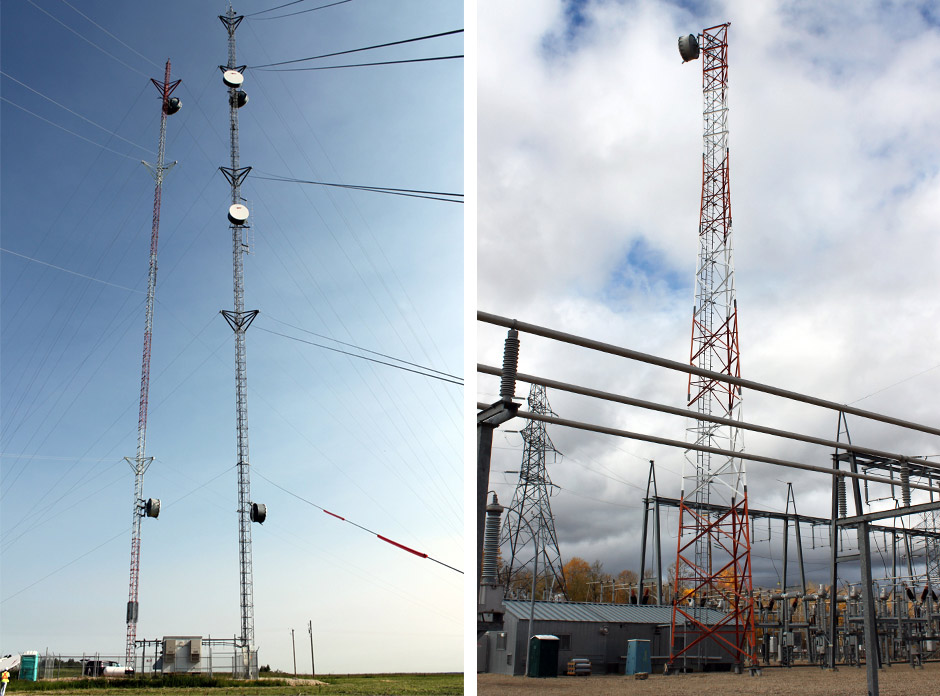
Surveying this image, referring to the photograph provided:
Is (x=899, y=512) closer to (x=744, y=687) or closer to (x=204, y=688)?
(x=744, y=687)

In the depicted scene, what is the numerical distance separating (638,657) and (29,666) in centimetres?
1080

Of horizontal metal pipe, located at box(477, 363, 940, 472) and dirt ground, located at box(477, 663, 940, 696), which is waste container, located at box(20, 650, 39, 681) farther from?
horizontal metal pipe, located at box(477, 363, 940, 472)

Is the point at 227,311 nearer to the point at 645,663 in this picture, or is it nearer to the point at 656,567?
the point at 645,663

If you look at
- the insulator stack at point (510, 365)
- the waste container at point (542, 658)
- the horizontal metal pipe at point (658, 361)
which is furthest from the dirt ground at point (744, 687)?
the insulator stack at point (510, 365)

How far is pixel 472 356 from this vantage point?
6.98ft

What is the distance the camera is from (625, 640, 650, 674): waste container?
14.8 metres

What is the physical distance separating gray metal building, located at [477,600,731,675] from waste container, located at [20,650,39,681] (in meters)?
7.46

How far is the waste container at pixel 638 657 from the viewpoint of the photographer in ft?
48.4

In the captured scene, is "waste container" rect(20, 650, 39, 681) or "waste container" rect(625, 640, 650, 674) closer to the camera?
"waste container" rect(20, 650, 39, 681)

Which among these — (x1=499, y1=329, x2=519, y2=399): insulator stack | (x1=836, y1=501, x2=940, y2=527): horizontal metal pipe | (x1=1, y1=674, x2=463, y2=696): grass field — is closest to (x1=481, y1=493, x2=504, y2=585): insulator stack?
(x1=499, y1=329, x2=519, y2=399): insulator stack

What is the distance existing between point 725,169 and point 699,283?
297 centimetres

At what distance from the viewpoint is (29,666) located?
1129cm

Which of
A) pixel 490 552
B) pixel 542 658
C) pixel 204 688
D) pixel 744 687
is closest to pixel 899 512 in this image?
pixel 490 552

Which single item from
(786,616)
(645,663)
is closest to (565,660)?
(645,663)
